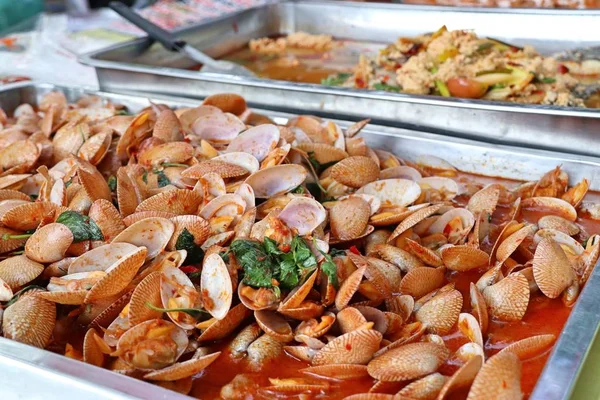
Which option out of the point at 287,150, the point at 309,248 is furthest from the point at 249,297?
the point at 287,150

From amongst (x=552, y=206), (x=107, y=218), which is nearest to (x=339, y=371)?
(x=107, y=218)

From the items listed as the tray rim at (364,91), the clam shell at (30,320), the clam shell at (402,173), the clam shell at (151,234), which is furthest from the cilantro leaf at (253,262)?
the tray rim at (364,91)

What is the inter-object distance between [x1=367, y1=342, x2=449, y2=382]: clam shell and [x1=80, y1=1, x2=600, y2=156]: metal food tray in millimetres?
1125

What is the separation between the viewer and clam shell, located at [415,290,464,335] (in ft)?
4.38

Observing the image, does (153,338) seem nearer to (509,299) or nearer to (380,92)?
(509,299)

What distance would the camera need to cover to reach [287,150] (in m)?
1.78

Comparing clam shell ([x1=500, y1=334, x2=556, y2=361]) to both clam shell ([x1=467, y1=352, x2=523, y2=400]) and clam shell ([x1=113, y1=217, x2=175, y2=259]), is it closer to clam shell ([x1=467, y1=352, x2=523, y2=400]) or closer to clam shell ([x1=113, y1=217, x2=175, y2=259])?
clam shell ([x1=467, y1=352, x2=523, y2=400])

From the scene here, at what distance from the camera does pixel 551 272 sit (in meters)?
1.41

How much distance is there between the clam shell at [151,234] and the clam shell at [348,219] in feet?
1.34

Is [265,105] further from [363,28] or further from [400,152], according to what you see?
[363,28]

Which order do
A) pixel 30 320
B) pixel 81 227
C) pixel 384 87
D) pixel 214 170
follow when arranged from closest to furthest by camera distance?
pixel 30 320 < pixel 81 227 < pixel 214 170 < pixel 384 87

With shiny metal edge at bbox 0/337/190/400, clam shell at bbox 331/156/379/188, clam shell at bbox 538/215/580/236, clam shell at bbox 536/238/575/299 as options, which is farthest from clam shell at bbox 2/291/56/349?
clam shell at bbox 538/215/580/236

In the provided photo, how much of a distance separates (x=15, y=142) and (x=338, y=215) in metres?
1.16

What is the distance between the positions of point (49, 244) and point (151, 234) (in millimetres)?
234
